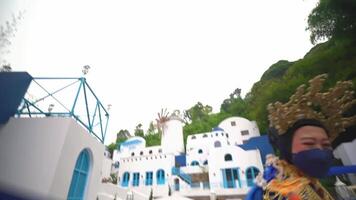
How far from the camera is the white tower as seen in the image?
23.5 meters

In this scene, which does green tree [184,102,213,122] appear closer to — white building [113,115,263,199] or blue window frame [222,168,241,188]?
white building [113,115,263,199]

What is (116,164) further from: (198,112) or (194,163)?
(198,112)

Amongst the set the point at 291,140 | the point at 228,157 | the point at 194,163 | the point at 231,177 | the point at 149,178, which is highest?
the point at 194,163

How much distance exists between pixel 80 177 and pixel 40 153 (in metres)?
1.49

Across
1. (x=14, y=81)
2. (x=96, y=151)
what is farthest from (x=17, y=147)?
(x=96, y=151)

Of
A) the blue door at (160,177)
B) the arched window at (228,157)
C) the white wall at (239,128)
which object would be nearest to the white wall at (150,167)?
the blue door at (160,177)

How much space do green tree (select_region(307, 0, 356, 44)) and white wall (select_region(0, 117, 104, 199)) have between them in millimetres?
12283

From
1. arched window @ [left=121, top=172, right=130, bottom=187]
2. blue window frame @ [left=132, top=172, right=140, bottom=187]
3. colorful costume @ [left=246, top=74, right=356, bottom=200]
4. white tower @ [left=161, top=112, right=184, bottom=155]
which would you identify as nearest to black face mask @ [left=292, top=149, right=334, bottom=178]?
colorful costume @ [left=246, top=74, right=356, bottom=200]

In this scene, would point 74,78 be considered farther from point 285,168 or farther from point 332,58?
point 332,58

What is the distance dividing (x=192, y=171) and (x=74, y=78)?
15.2 meters

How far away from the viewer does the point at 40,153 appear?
414 cm

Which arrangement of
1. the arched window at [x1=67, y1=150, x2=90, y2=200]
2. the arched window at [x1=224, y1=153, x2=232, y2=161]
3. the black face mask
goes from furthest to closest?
1. the arched window at [x1=224, y1=153, x2=232, y2=161]
2. the arched window at [x1=67, y1=150, x2=90, y2=200]
3. the black face mask

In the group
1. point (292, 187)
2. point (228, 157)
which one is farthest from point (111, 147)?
point (292, 187)

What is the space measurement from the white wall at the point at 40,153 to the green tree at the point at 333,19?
12283mm
